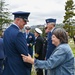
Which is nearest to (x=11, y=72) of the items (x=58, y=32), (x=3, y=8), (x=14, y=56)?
(x=14, y=56)

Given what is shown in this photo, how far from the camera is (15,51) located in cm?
522

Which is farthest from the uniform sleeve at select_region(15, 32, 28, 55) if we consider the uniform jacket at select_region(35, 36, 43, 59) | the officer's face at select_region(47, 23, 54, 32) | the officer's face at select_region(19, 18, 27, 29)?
the uniform jacket at select_region(35, 36, 43, 59)

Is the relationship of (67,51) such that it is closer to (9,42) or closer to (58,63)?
(58,63)

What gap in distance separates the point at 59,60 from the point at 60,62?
0.13 feet

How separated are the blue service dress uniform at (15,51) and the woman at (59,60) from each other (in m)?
0.33

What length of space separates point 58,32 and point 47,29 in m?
3.24

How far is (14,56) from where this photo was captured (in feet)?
17.2

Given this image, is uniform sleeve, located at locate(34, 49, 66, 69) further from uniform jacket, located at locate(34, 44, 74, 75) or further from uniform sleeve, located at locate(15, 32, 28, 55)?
uniform sleeve, located at locate(15, 32, 28, 55)

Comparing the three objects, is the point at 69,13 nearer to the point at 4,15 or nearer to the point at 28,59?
the point at 4,15

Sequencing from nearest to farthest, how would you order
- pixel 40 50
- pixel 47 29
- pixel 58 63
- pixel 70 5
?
pixel 58 63 < pixel 47 29 < pixel 40 50 < pixel 70 5

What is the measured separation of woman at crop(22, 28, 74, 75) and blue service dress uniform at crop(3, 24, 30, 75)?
0.33 meters

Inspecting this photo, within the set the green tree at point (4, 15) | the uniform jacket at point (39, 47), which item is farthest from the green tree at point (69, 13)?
the uniform jacket at point (39, 47)

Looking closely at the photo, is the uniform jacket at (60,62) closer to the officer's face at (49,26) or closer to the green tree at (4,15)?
the officer's face at (49,26)

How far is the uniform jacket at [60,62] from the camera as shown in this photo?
15.6 feet
